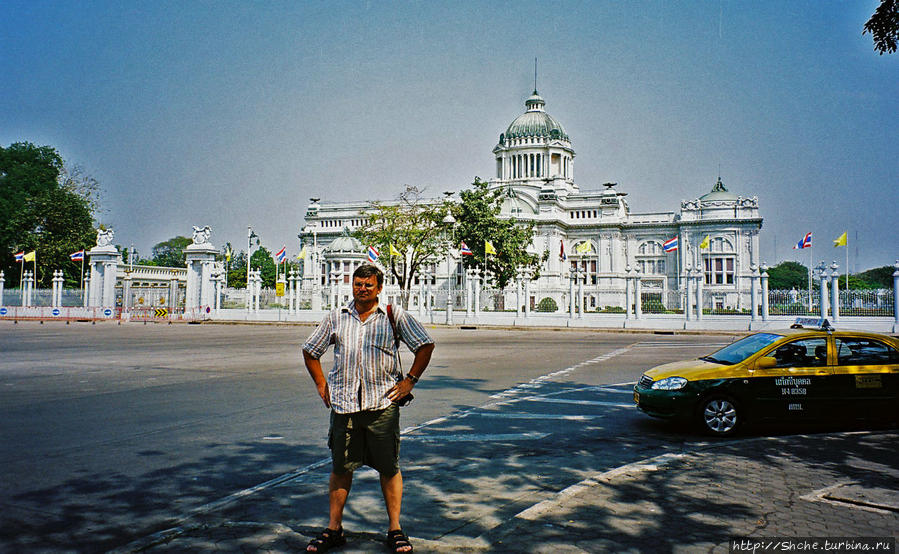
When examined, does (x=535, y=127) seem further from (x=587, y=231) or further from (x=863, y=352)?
(x=863, y=352)

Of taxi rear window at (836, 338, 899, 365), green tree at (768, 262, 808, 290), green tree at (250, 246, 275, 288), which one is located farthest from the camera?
green tree at (768, 262, 808, 290)

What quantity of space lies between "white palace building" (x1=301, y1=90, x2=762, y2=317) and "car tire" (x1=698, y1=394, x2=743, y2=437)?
5681 centimetres

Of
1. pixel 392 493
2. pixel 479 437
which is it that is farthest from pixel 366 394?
pixel 479 437

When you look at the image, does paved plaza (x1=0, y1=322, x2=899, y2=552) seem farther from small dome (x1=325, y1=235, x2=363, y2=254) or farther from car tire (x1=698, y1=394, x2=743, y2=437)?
small dome (x1=325, y1=235, x2=363, y2=254)

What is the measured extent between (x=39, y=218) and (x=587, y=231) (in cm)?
5536

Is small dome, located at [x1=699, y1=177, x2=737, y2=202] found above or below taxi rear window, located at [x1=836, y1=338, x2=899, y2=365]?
above

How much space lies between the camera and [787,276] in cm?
11838

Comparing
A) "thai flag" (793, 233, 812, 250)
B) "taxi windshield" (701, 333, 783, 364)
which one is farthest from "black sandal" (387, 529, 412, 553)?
→ "thai flag" (793, 233, 812, 250)

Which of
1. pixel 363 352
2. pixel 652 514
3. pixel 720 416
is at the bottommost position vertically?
pixel 652 514

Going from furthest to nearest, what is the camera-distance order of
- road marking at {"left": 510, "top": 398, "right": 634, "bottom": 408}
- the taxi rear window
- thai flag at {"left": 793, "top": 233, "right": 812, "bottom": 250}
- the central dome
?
the central dome → thai flag at {"left": 793, "top": 233, "right": 812, "bottom": 250} → road marking at {"left": 510, "top": 398, "right": 634, "bottom": 408} → the taxi rear window

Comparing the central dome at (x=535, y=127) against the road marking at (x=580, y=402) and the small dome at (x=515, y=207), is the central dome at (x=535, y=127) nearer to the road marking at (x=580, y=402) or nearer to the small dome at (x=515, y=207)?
the small dome at (x=515, y=207)

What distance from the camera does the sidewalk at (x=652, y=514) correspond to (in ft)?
13.5

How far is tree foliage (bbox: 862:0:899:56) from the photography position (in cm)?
816

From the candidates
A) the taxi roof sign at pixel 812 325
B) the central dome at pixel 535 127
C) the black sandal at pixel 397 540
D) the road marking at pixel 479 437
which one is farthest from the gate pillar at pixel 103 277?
the central dome at pixel 535 127
